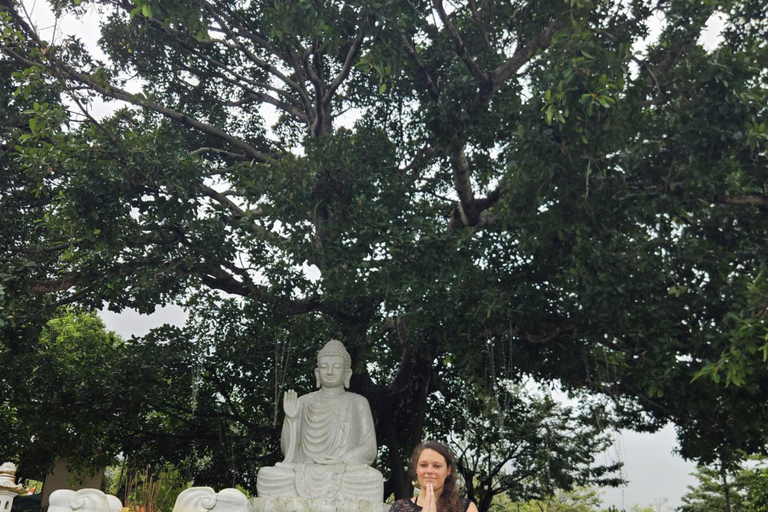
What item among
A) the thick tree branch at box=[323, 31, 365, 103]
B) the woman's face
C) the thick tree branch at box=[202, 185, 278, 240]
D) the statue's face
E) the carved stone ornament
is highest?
the thick tree branch at box=[323, 31, 365, 103]

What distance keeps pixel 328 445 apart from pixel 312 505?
1108mm

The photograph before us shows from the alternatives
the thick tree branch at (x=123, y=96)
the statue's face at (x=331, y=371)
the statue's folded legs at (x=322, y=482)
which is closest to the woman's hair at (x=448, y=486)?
the statue's folded legs at (x=322, y=482)

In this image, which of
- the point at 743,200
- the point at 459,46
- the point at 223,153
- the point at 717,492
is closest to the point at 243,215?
the point at 223,153

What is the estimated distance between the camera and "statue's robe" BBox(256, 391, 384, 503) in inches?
280

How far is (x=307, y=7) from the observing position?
7.32 m

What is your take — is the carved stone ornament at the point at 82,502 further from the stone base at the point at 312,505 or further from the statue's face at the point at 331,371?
the statue's face at the point at 331,371

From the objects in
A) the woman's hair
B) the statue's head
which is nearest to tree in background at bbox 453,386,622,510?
the statue's head

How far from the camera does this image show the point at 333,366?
8406 mm

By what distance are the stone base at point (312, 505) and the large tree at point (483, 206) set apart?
216 cm

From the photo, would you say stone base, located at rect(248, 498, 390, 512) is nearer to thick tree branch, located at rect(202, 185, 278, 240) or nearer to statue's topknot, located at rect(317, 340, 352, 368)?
statue's topknot, located at rect(317, 340, 352, 368)

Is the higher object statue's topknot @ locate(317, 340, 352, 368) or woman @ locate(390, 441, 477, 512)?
statue's topknot @ locate(317, 340, 352, 368)

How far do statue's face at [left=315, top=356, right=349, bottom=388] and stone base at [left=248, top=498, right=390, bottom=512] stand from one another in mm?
1684

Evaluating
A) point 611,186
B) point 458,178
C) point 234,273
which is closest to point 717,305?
point 611,186

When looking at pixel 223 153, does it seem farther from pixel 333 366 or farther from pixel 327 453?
pixel 327 453
